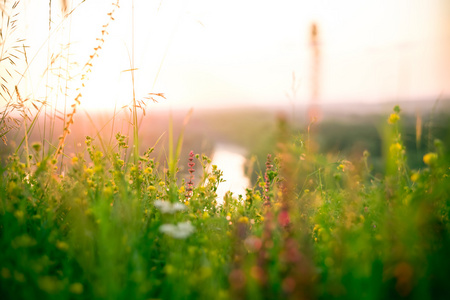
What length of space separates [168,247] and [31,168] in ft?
4.03

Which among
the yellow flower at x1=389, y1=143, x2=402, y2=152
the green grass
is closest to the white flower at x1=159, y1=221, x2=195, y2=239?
the green grass

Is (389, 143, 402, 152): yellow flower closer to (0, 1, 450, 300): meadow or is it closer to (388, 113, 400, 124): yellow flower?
(0, 1, 450, 300): meadow

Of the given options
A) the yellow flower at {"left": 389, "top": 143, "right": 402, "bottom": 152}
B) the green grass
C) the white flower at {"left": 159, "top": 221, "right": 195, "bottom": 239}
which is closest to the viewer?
the green grass

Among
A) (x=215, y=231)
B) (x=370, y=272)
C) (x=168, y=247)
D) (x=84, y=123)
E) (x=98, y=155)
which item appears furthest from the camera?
(x=84, y=123)

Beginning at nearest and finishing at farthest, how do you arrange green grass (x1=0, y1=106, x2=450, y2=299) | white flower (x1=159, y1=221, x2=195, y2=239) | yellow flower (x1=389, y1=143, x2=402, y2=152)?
green grass (x1=0, y1=106, x2=450, y2=299), white flower (x1=159, y1=221, x2=195, y2=239), yellow flower (x1=389, y1=143, x2=402, y2=152)

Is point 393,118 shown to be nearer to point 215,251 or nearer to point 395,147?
point 395,147

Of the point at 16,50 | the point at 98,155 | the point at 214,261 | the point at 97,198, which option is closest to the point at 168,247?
the point at 214,261

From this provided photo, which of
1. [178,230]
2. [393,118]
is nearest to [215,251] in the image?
[178,230]

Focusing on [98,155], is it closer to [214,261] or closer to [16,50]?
[214,261]

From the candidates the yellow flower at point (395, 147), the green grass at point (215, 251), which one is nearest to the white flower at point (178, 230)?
the green grass at point (215, 251)

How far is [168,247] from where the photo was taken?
5.44 feet

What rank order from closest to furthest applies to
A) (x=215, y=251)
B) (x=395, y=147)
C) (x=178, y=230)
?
(x=178, y=230)
(x=215, y=251)
(x=395, y=147)

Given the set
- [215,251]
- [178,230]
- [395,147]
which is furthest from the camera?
[395,147]

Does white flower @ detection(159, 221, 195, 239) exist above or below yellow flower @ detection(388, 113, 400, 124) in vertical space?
below
